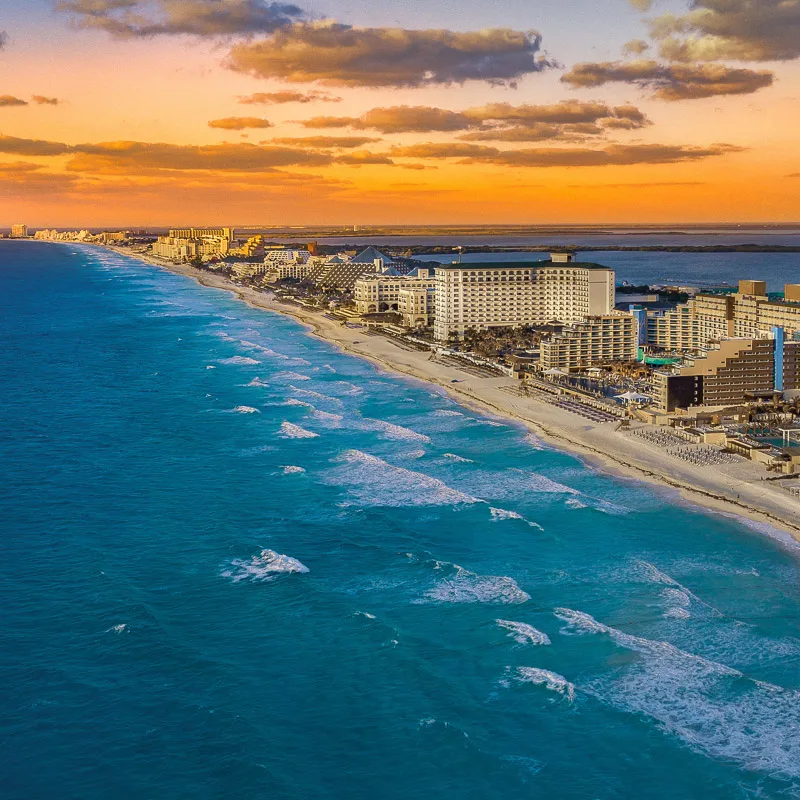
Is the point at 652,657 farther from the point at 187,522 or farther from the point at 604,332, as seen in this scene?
the point at 604,332

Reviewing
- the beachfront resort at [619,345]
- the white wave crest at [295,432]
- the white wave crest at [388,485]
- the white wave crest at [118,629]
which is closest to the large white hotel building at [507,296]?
the beachfront resort at [619,345]

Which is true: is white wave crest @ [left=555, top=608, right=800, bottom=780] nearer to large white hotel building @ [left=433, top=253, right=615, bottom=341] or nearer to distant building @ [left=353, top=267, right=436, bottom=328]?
large white hotel building @ [left=433, top=253, right=615, bottom=341]

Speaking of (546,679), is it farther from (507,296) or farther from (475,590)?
(507,296)

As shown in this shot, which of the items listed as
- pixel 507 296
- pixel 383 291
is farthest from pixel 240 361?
pixel 383 291

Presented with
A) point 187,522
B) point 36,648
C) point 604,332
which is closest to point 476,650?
point 36,648

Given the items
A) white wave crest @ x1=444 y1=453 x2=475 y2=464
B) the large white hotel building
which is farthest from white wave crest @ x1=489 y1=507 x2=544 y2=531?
the large white hotel building

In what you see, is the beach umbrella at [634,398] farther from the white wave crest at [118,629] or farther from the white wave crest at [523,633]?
the white wave crest at [118,629]
